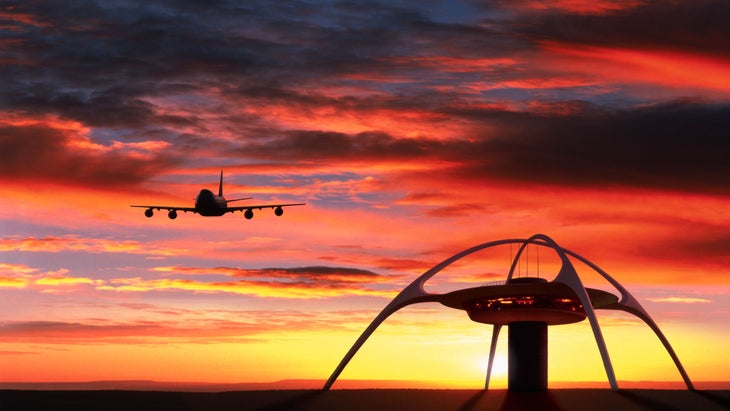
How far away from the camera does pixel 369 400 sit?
154000 millimetres

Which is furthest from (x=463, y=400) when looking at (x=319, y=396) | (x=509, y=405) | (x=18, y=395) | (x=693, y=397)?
(x=18, y=395)

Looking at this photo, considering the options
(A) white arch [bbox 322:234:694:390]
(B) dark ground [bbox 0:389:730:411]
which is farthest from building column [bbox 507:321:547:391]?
Answer: (A) white arch [bbox 322:234:694:390]

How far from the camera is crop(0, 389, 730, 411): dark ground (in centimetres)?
13525

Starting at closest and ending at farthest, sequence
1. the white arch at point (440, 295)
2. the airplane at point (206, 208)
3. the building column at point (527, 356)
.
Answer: the airplane at point (206, 208) → the building column at point (527, 356) → the white arch at point (440, 295)

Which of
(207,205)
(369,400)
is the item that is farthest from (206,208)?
(369,400)

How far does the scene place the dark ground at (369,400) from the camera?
444 feet

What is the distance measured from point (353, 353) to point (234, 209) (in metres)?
67.7

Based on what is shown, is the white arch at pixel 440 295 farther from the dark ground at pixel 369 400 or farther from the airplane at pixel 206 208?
the airplane at pixel 206 208

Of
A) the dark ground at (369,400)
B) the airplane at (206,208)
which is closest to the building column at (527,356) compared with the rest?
the dark ground at (369,400)

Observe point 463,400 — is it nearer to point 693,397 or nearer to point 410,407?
point 410,407

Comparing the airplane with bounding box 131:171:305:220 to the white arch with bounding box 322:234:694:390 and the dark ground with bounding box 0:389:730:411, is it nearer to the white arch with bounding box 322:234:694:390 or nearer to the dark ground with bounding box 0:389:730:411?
the dark ground with bounding box 0:389:730:411

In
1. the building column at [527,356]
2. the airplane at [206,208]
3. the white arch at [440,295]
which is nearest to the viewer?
the airplane at [206,208]

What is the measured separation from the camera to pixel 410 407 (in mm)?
134750

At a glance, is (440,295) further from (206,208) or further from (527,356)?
(206,208)
